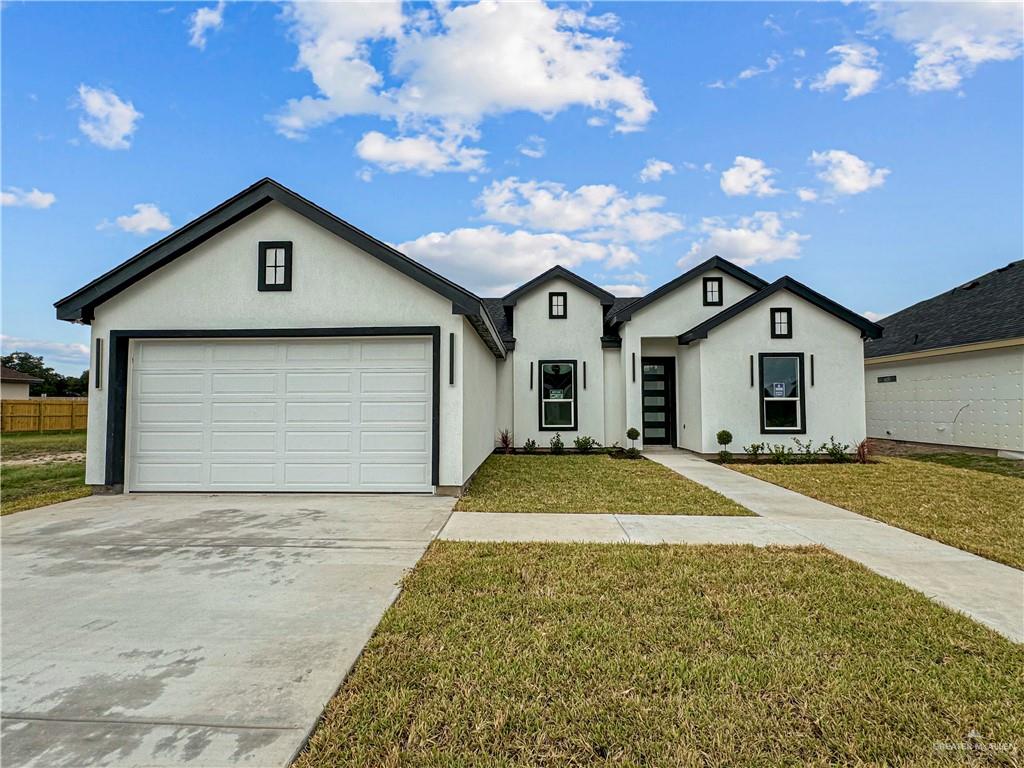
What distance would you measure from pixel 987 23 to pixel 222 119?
16.1 metres

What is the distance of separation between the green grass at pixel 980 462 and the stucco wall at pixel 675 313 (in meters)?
6.14

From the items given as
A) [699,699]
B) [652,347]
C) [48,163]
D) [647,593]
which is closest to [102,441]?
[48,163]

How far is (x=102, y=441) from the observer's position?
8016 mm

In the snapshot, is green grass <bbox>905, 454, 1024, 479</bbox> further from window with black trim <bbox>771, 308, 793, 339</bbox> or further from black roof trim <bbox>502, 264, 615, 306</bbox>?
black roof trim <bbox>502, 264, 615, 306</bbox>

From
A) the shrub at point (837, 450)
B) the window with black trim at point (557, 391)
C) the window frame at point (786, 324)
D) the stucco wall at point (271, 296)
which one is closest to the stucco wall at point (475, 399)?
the stucco wall at point (271, 296)

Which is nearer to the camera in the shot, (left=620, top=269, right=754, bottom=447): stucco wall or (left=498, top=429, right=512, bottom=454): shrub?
(left=620, top=269, right=754, bottom=447): stucco wall

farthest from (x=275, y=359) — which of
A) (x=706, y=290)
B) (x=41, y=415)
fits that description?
(x=41, y=415)

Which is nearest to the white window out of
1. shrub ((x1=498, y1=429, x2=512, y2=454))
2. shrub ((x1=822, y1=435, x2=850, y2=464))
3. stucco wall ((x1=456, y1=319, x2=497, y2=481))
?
shrub ((x1=822, y1=435, x2=850, y2=464))

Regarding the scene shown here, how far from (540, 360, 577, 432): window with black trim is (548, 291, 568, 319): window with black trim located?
135cm

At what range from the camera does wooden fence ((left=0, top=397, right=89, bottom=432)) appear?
22.8 metres

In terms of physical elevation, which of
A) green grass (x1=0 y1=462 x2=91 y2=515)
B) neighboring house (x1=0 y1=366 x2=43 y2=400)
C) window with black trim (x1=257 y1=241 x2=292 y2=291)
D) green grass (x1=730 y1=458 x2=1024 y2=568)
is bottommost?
green grass (x1=730 y1=458 x2=1024 y2=568)

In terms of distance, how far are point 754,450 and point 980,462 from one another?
500 cm

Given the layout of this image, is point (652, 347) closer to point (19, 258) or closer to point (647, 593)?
point (647, 593)

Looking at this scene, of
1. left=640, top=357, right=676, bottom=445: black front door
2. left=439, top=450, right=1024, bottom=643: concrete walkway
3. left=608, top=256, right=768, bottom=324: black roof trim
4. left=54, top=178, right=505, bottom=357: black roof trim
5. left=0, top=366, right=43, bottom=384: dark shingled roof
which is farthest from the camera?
left=0, top=366, right=43, bottom=384: dark shingled roof
